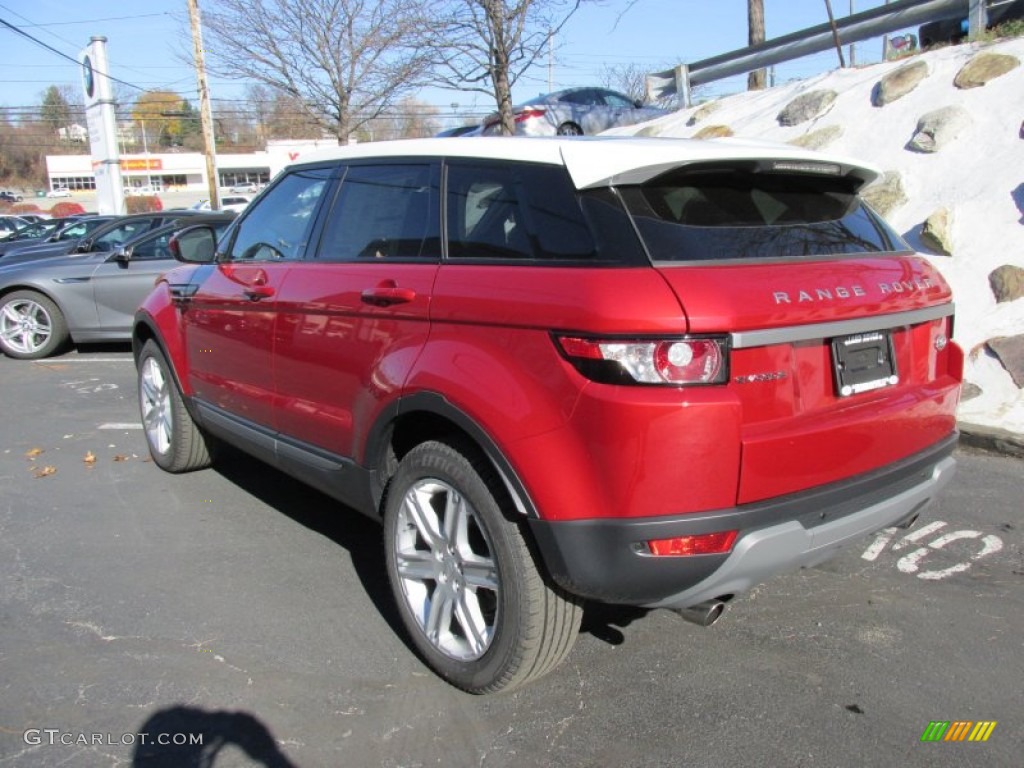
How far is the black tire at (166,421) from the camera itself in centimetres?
509

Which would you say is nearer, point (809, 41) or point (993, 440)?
point (993, 440)

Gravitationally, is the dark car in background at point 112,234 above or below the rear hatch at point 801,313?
above

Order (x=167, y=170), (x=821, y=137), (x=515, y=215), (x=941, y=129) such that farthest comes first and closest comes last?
(x=167, y=170)
(x=821, y=137)
(x=941, y=129)
(x=515, y=215)

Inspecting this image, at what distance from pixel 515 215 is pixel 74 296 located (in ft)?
28.5

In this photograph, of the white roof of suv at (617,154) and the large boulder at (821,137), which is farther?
the large boulder at (821,137)

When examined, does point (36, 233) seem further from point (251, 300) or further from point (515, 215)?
point (515, 215)

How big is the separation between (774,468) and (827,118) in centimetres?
860

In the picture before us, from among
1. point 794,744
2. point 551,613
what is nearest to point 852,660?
point 794,744

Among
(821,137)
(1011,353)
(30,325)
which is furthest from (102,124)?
(1011,353)

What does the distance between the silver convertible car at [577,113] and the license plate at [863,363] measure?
38.8 feet

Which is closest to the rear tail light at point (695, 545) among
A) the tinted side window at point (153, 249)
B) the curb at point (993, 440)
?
the curb at point (993, 440)

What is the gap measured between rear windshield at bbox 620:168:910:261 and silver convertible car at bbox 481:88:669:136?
11409 mm

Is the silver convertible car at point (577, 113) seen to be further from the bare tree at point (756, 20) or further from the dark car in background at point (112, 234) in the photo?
the dark car in background at point (112, 234)

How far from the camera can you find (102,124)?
2522 cm
